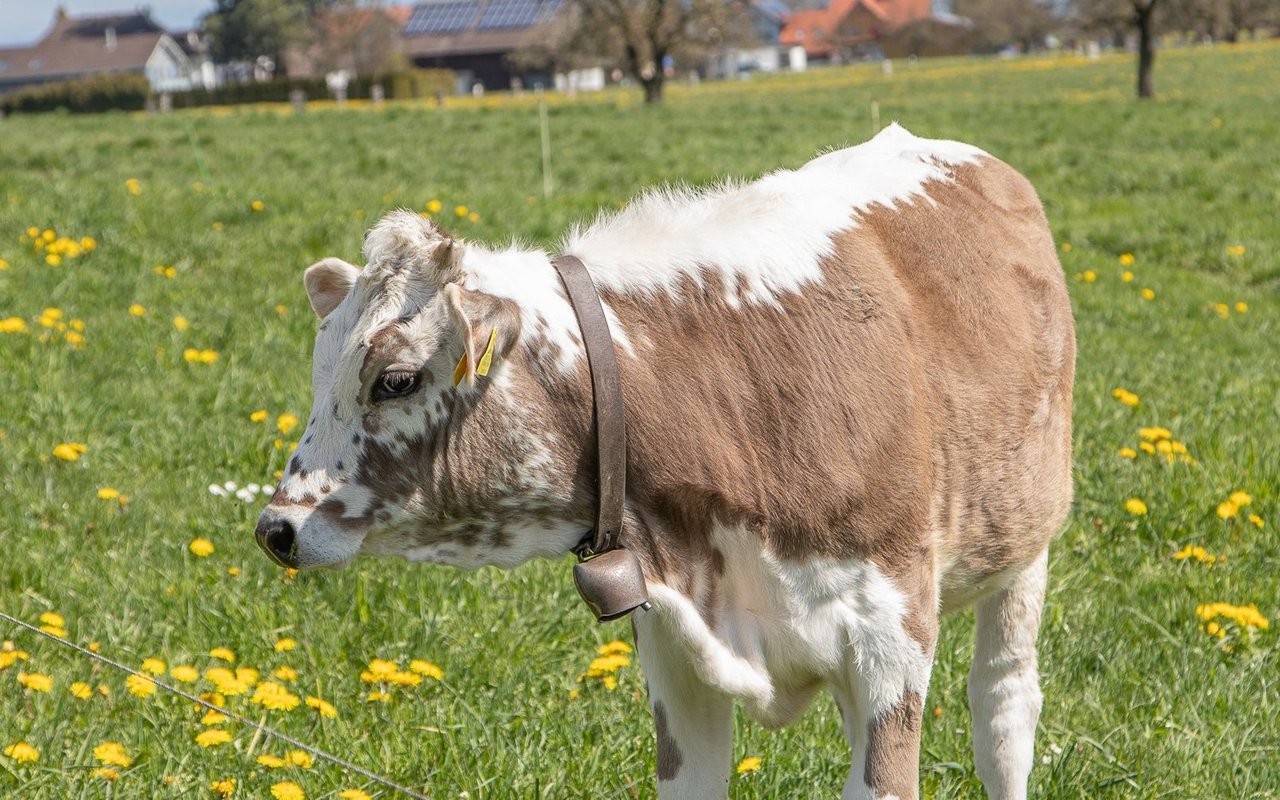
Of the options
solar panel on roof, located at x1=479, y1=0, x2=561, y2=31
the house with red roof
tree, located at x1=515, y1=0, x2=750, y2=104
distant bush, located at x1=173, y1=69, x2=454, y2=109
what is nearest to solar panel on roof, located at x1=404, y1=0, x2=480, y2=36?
solar panel on roof, located at x1=479, y1=0, x2=561, y2=31

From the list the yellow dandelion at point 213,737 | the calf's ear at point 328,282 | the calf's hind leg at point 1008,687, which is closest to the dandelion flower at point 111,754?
the yellow dandelion at point 213,737

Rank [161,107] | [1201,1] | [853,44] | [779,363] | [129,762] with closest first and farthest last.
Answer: [779,363]
[129,762]
[1201,1]
[161,107]
[853,44]

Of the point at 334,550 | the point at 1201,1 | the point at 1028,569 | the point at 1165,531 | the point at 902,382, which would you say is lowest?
the point at 1165,531

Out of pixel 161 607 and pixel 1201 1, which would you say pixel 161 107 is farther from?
pixel 161 607

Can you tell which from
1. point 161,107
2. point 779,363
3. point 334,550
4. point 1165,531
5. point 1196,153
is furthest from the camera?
point 161,107

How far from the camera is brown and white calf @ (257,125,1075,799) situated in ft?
7.39

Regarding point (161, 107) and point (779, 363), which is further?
point (161, 107)

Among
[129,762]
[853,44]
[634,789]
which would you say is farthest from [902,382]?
[853,44]

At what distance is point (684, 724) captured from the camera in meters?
2.73

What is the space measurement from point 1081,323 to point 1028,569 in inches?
210

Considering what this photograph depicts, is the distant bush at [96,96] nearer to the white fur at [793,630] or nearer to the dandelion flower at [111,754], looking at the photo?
the dandelion flower at [111,754]

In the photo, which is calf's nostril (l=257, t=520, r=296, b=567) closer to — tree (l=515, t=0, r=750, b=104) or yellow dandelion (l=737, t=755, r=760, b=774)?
yellow dandelion (l=737, t=755, r=760, b=774)

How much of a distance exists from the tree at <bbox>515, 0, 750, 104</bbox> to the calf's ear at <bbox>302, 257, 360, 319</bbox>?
3679cm

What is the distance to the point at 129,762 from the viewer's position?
10.3 feet
